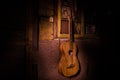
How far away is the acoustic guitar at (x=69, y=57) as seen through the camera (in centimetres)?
371

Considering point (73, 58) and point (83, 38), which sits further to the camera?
point (83, 38)

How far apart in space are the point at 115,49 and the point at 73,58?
4.38ft

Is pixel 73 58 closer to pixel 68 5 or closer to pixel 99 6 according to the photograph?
pixel 68 5

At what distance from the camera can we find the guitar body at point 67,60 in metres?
3.71

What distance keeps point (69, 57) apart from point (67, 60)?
0.24ft

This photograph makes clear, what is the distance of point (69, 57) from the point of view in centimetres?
373

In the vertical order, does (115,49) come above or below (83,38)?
below

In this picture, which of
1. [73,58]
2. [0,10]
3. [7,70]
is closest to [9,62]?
[7,70]

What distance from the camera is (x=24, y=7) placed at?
3490mm

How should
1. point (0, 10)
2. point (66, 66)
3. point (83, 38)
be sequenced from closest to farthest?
point (0, 10) < point (66, 66) < point (83, 38)

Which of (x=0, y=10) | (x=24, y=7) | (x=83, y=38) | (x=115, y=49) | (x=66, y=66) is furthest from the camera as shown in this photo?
(x=115, y=49)

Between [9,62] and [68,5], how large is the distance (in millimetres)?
1738

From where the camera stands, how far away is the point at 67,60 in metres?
3.73

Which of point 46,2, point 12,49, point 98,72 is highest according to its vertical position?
point 46,2
